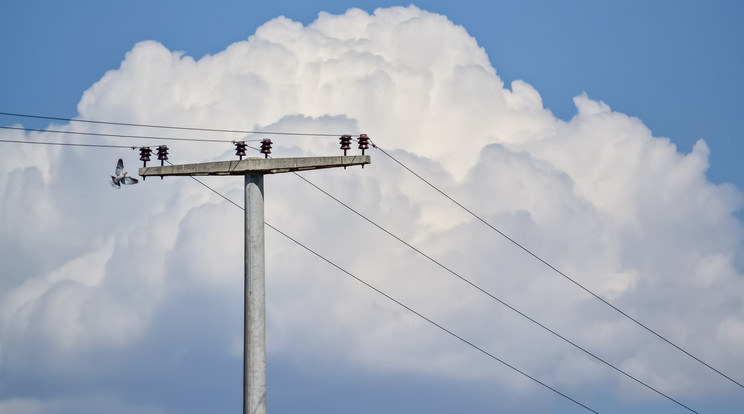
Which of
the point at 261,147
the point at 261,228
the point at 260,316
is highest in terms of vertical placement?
the point at 261,147

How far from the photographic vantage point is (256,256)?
35594 mm

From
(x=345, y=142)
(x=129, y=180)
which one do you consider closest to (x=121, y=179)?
(x=129, y=180)

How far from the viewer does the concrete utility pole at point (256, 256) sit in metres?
34.9

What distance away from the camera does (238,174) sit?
36312 millimetres

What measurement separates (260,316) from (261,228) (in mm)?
2566

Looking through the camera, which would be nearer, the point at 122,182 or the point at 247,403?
the point at 247,403

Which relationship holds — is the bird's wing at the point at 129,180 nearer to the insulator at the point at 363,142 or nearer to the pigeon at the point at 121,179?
the pigeon at the point at 121,179

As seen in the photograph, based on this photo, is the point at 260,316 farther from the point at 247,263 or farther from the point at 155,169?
the point at 155,169

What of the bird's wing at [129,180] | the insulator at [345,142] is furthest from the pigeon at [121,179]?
the insulator at [345,142]

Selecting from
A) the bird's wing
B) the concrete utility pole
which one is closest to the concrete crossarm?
the concrete utility pole

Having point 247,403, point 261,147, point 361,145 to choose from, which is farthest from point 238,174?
point 247,403

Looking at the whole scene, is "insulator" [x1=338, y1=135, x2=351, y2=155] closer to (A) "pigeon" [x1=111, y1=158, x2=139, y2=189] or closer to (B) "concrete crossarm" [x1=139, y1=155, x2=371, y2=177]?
(B) "concrete crossarm" [x1=139, y1=155, x2=371, y2=177]

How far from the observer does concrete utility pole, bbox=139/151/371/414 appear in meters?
34.9

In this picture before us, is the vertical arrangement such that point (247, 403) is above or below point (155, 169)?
below
